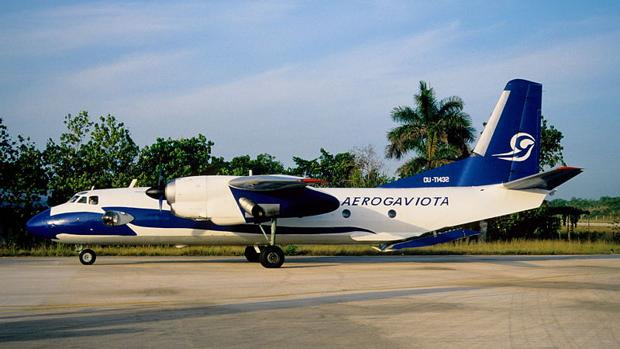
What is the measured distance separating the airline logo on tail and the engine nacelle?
9559mm

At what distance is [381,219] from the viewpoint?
2233 centimetres

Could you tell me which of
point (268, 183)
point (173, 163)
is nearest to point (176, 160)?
point (173, 163)

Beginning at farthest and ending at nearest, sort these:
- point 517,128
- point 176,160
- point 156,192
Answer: point 176,160
point 517,128
point 156,192

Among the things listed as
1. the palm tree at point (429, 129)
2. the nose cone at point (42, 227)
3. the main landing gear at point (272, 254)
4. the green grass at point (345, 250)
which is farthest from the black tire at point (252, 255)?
the palm tree at point (429, 129)

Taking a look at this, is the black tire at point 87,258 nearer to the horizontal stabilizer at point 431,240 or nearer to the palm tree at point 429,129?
the horizontal stabilizer at point 431,240

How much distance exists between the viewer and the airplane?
2102 cm

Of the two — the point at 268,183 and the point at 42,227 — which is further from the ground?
the point at 268,183

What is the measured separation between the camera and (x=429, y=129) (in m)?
41.9

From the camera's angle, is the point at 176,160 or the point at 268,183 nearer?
the point at 268,183

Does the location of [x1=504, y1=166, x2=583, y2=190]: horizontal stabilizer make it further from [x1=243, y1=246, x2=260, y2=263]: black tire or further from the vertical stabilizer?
[x1=243, y1=246, x2=260, y2=263]: black tire

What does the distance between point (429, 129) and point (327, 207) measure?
21.3 m

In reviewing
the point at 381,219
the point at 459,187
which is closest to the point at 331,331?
the point at 381,219

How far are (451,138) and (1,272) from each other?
1200 inches

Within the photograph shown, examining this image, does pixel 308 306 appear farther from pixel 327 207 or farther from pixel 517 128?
pixel 517 128
